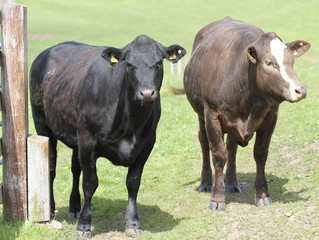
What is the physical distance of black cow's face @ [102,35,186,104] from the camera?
7375 millimetres

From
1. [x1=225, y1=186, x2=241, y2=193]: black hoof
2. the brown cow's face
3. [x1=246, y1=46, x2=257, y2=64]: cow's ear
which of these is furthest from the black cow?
[x1=225, y1=186, x2=241, y2=193]: black hoof

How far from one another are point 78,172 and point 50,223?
58.8 inches

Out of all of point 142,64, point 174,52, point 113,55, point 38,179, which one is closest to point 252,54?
point 174,52

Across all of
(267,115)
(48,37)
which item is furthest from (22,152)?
(48,37)

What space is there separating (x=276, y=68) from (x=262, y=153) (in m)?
1.61

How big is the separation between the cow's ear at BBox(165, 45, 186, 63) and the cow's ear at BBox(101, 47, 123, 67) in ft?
1.82

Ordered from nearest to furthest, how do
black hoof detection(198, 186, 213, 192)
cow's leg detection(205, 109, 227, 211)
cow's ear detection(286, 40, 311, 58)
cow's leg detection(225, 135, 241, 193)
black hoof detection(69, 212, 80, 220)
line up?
1. cow's ear detection(286, 40, 311, 58)
2. black hoof detection(69, 212, 80, 220)
3. cow's leg detection(205, 109, 227, 211)
4. cow's leg detection(225, 135, 241, 193)
5. black hoof detection(198, 186, 213, 192)

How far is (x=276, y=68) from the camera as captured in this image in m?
8.43

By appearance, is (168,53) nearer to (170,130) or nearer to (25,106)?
(25,106)

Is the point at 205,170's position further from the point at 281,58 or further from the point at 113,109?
the point at 113,109

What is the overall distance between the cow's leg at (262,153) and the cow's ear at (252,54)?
991mm

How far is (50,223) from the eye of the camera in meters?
7.99

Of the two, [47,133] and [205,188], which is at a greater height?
[47,133]

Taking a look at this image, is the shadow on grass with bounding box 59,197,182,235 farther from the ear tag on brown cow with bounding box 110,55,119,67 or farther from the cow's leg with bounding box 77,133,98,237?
the ear tag on brown cow with bounding box 110,55,119,67
